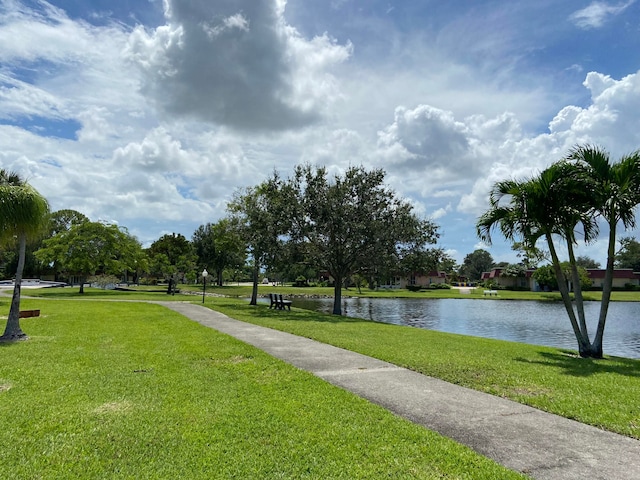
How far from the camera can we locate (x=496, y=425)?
515cm

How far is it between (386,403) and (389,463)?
197cm

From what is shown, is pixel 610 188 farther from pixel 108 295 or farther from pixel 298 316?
pixel 108 295

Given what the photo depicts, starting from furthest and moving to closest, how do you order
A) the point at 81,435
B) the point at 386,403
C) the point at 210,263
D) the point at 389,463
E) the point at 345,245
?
1. the point at 210,263
2. the point at 345,245
3. the point at 386,403
4. the point at 81,435
5. the point at 389,463

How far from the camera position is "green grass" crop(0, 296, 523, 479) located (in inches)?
153

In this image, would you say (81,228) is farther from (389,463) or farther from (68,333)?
→ (389,463)

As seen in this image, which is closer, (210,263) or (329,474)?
(329,474)

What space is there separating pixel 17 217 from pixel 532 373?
483 inches

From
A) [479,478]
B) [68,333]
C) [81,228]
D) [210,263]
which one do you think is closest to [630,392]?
[479,478]

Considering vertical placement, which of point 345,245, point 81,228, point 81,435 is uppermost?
point 81,228

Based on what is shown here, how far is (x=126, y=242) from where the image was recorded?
1928 inches

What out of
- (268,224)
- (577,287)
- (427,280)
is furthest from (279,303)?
(427,280)

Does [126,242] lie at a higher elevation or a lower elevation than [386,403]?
higher

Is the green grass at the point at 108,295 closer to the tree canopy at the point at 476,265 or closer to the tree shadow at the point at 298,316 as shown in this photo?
the tree shadow at the point at 298,316

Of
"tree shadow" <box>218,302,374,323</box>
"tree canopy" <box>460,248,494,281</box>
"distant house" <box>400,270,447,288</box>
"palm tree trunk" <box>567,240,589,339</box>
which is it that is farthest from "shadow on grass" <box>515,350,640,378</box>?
"tree canopy" <box>460,248,494,281</box>
